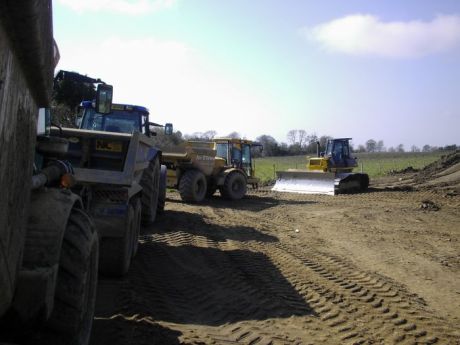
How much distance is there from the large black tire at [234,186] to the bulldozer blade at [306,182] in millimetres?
4720

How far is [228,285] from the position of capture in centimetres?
659

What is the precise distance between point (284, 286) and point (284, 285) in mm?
51

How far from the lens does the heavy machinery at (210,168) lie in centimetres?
1708

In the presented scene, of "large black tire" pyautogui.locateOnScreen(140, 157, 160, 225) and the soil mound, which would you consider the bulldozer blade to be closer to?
the soil mound

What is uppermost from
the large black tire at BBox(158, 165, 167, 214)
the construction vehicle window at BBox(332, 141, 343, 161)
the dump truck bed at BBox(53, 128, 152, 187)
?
the construction vehicle window at BBox(332, 141, 343, 161)

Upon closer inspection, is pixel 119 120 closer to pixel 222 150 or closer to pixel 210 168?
pixel 210 168

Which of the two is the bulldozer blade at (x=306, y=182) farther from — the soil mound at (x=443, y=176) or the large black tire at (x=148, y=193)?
→ the large black tire at (x=148, y=193)

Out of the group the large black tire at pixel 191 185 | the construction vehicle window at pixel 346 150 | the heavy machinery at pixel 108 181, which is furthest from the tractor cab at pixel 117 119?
the construction vehicle window at pixel 346 150

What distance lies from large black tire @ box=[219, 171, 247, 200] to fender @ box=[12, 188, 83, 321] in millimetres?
15921

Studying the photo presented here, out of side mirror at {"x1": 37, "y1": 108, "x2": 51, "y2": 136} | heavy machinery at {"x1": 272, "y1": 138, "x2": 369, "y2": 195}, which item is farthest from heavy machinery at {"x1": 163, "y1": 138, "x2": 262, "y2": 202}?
side mirror at {"x1": 37, "y1": 108, "x2": 51, "y2": 136}

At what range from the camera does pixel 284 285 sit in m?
6.65

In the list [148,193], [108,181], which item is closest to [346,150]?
[148,193]

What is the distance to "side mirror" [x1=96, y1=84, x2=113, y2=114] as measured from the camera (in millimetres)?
6201

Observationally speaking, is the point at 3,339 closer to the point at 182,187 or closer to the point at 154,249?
the point at 154,249
